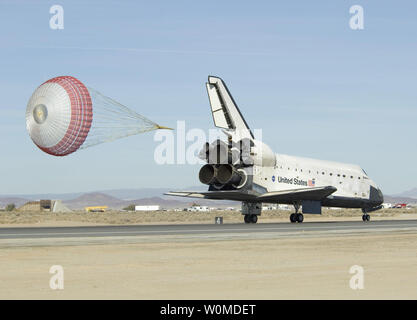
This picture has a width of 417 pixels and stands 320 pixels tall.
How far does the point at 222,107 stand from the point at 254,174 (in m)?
5.42

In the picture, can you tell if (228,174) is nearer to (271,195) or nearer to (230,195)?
(230,195)

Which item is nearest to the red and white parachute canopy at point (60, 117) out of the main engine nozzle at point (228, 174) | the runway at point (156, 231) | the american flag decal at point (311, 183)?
the runway at point (156, 231)

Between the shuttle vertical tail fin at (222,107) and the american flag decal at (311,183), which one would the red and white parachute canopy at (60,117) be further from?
the american flag decal at (311,183)

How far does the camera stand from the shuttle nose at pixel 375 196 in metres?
58.2

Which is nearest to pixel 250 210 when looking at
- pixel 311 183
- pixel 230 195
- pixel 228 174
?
pixel 230 195

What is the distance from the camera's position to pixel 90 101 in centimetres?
3234

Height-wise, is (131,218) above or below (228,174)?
below

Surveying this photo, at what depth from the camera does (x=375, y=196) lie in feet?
192

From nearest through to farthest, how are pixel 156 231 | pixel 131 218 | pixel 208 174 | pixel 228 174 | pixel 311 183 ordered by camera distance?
pixel 156 231 → pixel 228 174 → pixel 208 174 → pixel 311 183 → pixel 131 218

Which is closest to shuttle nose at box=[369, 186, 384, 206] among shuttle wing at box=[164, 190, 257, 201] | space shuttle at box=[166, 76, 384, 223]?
space shuttle at box=[166, 76, 384, 223]
